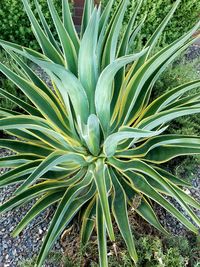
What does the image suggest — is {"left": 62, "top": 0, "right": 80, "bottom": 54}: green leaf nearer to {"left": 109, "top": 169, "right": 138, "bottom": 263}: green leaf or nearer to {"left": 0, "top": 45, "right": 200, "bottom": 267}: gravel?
{"left": 109, "top": 169, "right": 138, "bottom": 263}: green leaf

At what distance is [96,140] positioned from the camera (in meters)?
2.00

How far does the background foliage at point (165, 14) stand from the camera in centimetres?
327

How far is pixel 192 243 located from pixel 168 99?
84 cm

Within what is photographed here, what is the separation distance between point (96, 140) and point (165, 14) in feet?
5.76

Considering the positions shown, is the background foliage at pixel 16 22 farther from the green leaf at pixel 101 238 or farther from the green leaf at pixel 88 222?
the green leaf at pixel 101 238

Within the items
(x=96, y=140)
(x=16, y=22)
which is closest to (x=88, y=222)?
(x=96, y=140)

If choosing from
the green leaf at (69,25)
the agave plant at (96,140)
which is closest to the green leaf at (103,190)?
the agave plant at (96,140)

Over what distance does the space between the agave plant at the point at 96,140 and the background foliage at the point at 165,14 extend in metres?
1.16

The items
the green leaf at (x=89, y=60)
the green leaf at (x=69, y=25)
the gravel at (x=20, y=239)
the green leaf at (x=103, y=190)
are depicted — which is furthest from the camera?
the gravel at (x=20, y=239)

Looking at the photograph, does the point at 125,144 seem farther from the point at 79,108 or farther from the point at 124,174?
the point at 79,108

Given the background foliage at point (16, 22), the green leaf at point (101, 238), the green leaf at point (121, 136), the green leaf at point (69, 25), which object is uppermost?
the background foliage at point (16, 22)

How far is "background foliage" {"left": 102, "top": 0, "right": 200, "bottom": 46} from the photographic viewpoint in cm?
327

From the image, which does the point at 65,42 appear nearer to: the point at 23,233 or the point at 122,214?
the point at 122,214

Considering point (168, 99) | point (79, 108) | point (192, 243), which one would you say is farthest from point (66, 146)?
point (192, 243)
